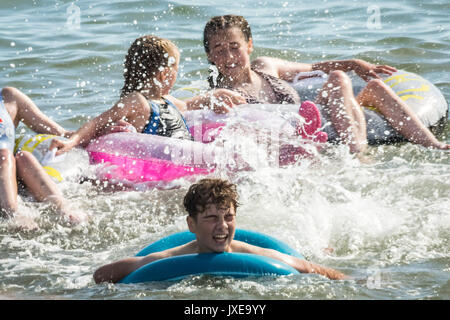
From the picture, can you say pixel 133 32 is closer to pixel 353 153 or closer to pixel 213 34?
pixel 213 34

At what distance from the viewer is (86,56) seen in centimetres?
1067

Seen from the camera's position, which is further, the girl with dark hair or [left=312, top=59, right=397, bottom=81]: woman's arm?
[left=312, top=59, right=397, bottom=81]: woman's arm

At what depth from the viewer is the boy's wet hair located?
3.91m

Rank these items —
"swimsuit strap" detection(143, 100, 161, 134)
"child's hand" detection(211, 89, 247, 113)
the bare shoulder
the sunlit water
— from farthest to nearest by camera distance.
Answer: the bare shoulder
"child's hand" detection(211, 89, 247, 113)
"swimsuit strap" detection(143, 100, 161, 134)
the sunlit water

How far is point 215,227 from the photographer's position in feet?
12.8

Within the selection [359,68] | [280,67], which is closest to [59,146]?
[280,67]

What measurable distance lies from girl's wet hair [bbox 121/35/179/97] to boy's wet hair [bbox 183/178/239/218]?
2286mm

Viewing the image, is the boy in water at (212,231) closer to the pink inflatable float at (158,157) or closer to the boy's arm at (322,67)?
the pink inflatable float at (158,157)

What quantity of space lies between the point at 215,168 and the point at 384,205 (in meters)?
1.29

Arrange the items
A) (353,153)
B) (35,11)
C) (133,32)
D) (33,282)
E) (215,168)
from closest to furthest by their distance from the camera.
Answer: (33,282)
(215,168)
(353,153)
(133,32)
(35,11)

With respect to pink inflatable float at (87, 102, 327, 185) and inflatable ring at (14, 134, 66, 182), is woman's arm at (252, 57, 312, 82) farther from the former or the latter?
inflatable ring at (14, 134, 66, 182)

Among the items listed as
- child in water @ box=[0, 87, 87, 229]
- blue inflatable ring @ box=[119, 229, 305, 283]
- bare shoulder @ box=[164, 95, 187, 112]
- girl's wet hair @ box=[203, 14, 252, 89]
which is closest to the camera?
blue inflatable ring @ box=[119, 229, 305, 283]

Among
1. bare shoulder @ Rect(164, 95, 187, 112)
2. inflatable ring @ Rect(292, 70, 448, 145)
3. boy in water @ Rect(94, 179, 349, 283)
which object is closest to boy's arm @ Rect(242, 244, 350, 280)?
boy in water @ Rect(94, 179, 349, 283)

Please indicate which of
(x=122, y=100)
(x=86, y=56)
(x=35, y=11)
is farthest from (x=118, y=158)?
(x=35, y=11)
